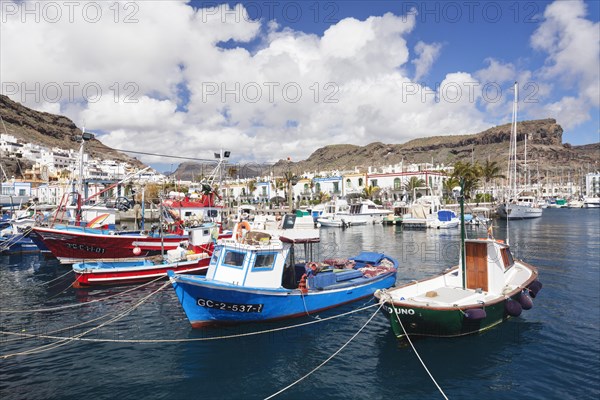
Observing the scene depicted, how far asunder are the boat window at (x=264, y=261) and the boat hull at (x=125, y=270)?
935 cm

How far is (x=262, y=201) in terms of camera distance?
108500 millimetres

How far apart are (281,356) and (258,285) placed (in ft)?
10.6

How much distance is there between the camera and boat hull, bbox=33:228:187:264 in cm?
2622

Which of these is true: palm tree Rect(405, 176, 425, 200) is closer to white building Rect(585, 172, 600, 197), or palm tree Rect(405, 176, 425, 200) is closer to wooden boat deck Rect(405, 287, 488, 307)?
wooden boat deck Rect(405, 287, 488, 307)

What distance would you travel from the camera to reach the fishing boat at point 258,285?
575 inches

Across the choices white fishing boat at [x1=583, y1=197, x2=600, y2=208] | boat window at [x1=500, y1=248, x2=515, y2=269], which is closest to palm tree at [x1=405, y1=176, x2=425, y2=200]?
boat window at [x1=500, y1=248, x2=515, y2=269]

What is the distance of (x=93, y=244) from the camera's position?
1061 inches

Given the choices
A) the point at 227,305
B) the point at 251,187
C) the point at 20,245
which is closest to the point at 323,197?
the point at 251,187

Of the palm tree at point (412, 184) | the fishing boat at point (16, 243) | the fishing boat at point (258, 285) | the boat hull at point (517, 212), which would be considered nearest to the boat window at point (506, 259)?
the fishing boat at point (258, 285)

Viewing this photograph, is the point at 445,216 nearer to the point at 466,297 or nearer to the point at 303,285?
the point at 466,297

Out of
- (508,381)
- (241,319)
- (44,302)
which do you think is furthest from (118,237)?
(508,381)

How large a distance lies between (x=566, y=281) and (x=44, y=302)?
99.5ft

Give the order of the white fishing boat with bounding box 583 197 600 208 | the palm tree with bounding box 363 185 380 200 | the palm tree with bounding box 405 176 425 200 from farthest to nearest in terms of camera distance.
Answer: the white fishing boat with bounding box 583 197 600 208 < the palm tree with bounding box 363 185 380 200 < the palm tree with bounding box 405 176 425 200

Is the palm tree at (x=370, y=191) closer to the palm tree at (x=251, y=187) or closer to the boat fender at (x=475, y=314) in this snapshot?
the palm tree at (x=251, y=187)
